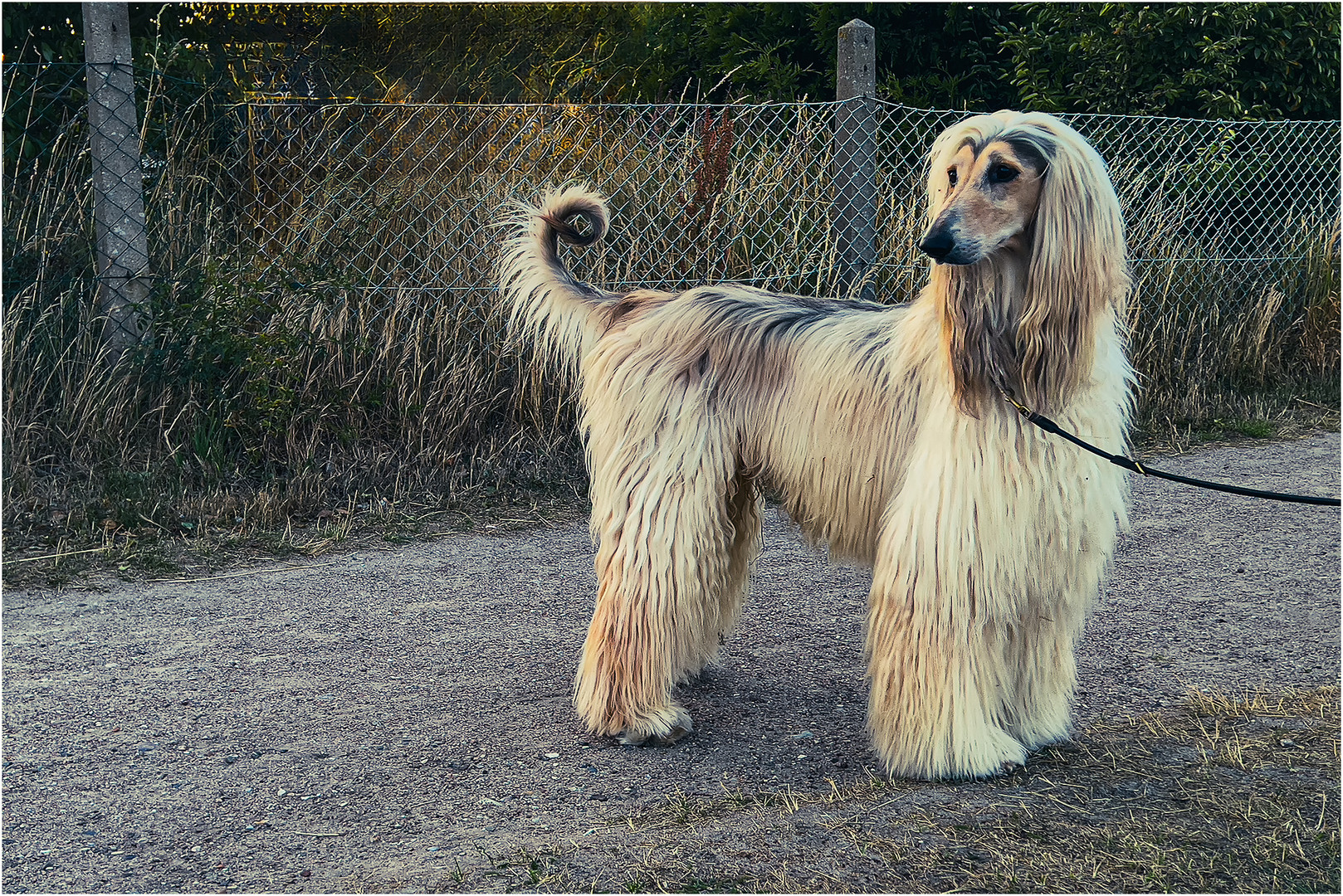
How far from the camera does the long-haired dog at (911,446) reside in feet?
8.71

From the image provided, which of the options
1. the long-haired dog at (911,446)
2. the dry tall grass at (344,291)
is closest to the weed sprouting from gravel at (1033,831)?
the long-haired dog at (911,446)

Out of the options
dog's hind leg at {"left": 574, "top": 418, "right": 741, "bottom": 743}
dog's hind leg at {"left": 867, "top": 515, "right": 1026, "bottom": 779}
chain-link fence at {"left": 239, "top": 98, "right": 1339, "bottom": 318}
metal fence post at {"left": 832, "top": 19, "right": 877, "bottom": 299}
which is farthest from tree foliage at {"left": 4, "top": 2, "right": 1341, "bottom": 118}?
dog's hind leg at {"left": 867, "top": 515, "right": 1026, "bottom": 779}

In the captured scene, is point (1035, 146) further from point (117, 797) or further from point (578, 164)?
point (578, 164)

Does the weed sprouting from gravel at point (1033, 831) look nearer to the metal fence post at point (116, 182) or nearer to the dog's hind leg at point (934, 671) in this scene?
the dog's hind leg at point (934, 671)

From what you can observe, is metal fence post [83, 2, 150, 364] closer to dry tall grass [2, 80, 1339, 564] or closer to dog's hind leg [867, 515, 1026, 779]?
dry tall grass [2, 80, 1339, 564]

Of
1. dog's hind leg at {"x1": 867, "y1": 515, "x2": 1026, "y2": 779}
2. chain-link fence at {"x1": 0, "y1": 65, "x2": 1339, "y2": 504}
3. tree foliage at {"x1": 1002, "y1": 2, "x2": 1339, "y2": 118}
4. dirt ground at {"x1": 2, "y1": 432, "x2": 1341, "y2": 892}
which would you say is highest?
tree foliage at {"x1": 1002, "y1": 2, "x2": 1339, "y2": 118}

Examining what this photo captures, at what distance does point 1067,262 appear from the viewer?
260cm

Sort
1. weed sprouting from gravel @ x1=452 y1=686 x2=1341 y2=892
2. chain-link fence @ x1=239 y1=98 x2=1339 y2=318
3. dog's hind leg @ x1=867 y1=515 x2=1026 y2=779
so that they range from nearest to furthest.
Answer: weed sprouting from gravel @ x1=452 y1=686 x2=1341 y2=892, dog's hind leg @ x1=867 y1=515 x2=1026 y2=779, chain-link fence @ x1=239 y1=98 x2=1339 y2=318

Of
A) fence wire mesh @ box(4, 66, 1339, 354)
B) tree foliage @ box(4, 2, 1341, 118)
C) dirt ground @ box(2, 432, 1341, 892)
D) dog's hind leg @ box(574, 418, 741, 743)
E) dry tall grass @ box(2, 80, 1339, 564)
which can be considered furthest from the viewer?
tree foliage @ box(4, 2, 1341, 118)

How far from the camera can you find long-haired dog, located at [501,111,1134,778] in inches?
105

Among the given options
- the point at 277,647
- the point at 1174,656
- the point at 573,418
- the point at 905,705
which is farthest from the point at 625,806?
the point at 573,418

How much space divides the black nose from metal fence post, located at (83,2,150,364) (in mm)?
3913

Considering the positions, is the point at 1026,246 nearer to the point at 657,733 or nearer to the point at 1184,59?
the point at 657,733

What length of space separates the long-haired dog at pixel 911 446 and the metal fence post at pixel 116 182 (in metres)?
2.57
